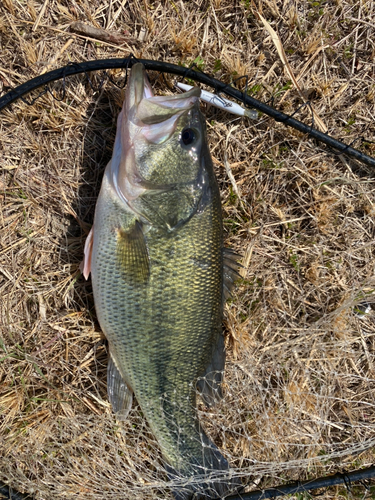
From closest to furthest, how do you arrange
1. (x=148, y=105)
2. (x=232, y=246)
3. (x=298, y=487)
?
(x=148, y=105) → (x=298, y=487) → (x=232, y=246)

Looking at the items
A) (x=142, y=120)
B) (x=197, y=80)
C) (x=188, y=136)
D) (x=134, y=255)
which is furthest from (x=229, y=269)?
(x=197, y=80)

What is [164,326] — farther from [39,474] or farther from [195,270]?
[39,474]

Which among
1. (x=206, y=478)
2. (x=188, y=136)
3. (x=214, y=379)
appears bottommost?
(x=206, y=478)

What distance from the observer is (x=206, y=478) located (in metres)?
2.48

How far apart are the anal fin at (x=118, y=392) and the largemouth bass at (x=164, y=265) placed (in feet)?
0.32

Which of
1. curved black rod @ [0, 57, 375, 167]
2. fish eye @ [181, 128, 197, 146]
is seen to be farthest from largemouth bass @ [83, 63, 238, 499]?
curved black rod @ [0, 57, 375, 167]

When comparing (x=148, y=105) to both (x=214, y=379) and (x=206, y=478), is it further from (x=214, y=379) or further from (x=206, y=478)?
(x=206, y=478)

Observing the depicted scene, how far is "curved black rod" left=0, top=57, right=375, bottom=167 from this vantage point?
2416mm

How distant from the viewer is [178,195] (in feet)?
7.55

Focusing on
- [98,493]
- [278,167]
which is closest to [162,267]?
[278,167]

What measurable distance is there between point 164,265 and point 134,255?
20 cm

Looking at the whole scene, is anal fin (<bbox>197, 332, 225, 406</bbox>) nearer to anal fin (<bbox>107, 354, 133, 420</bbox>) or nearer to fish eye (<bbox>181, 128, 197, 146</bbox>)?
anal fin (<bbox>107, 354, 133, 420</bbox>)

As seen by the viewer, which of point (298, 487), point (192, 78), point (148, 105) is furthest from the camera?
point (192, 78)

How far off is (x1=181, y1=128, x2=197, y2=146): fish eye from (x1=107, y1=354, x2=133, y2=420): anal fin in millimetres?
1591
